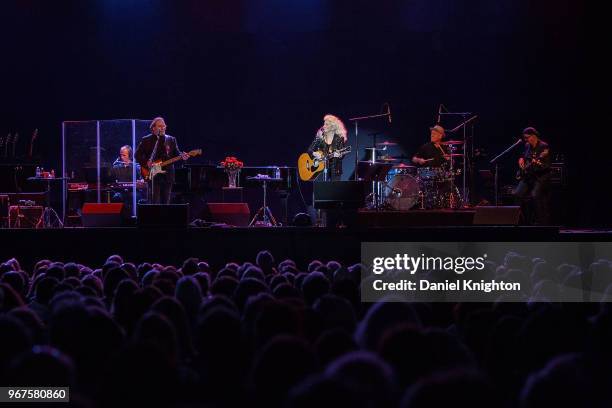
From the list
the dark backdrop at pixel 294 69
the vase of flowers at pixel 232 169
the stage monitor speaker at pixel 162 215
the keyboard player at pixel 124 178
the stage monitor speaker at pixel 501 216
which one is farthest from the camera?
the dark backdrop at pixel 294 69

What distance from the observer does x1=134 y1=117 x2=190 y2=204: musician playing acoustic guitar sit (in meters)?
12.6

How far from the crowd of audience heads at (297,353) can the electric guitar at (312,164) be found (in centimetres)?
911

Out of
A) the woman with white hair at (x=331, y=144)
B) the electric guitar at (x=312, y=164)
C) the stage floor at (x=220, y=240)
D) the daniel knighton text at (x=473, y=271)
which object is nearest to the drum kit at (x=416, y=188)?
the electric guitar at (x=312, y=164)

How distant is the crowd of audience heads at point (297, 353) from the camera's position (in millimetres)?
2684

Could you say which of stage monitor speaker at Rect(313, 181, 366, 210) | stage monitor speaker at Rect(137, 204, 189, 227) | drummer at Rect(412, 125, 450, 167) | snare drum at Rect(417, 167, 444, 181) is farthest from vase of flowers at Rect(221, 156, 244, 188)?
stage monitor speaker at Rect(137, 204, 189, 227)

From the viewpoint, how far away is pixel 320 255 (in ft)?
32.8

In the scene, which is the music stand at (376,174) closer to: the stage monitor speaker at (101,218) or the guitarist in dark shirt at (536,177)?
the guitarist in dark shirt at (536,177)

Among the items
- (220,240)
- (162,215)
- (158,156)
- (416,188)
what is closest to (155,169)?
(158,156)

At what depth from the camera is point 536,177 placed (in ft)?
44.9

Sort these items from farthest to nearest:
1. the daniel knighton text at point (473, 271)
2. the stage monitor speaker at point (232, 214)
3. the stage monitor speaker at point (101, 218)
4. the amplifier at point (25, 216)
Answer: the amplifier at point (25, 216) → the stage monitor speaker at point (232, 214) → the stage monitor speaker at point (101, 218) → the daniel knighton text at point (473, 271)

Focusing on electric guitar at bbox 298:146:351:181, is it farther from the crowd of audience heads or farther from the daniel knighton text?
the crowd of audience heads

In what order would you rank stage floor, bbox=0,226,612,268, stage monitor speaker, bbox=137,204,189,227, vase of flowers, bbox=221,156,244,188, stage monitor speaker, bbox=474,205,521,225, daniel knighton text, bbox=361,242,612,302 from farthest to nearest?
vase of flowers, bbox=221,156,244,188
stage monitor speaker, bbox=474,205,521,225
stage monitor speaker, bbox=137,204,189,227
stage floor, bbox=0,226,612,268
daniel knighton text, bbox=361,242,612,302

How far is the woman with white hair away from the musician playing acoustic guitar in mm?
3297

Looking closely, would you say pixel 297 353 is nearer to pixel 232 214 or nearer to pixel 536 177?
pixel 232 214
